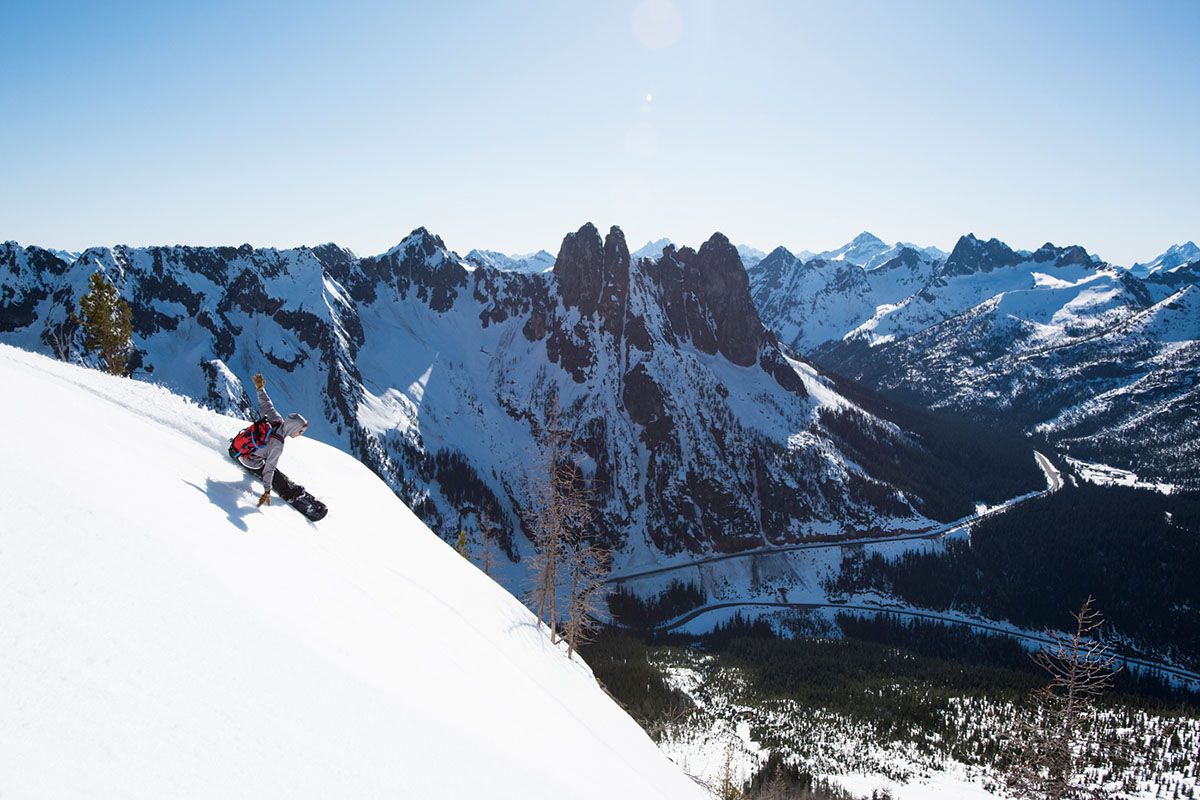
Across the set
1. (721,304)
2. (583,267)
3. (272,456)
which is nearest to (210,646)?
(272,456)

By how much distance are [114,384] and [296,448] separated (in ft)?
14.5

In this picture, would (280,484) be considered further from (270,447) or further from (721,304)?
(721,304)

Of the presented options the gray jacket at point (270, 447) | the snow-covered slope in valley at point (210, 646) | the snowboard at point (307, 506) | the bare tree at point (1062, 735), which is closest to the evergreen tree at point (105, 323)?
the snow-covered slope in valley at point (210, 646)

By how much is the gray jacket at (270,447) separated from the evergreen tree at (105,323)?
3167 cm

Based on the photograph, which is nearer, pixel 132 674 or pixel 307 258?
pixel 132 674

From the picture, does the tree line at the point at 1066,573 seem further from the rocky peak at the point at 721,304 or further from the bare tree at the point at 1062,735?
the bare tree at the point at 1062,735

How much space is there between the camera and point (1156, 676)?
3738 inches

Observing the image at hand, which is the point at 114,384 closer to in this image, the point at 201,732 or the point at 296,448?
the point at 296,448

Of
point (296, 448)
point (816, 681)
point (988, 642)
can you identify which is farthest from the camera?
point (988, 642)

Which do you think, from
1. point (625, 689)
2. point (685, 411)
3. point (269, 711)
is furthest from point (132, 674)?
point (685, 411)

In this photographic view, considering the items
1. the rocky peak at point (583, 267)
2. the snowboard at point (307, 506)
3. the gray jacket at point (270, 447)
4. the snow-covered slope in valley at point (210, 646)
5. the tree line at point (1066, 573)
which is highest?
the rocky peak at point (583, 267)

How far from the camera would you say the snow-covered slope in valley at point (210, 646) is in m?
4.46

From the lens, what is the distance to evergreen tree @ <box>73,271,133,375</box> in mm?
34312

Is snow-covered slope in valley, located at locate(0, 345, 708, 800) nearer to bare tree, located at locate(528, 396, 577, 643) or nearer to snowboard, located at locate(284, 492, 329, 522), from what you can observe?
snowboard, located at locate(284, 492, 329, 522)
